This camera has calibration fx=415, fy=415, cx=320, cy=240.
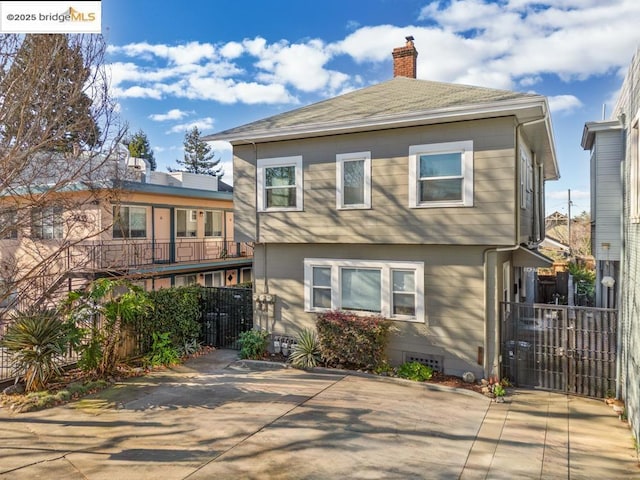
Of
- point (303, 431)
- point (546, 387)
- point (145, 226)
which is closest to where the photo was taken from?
point (303, 431)

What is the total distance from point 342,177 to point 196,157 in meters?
49.0

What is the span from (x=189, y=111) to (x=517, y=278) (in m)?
34.5

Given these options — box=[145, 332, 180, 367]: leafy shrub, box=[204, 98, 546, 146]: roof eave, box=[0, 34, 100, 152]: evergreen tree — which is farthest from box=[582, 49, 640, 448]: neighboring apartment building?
box=[145, 332, 180, 367]: leafy shrub

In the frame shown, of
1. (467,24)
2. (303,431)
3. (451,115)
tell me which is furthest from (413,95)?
(303,431)

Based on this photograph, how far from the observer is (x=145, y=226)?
696 inches

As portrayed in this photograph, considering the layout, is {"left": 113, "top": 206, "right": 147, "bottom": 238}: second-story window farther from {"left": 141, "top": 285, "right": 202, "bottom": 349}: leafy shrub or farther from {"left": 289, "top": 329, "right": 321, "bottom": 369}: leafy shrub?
{"left": 289, "top": 329, "right": 321, "bottom": 369}: leafy shrub

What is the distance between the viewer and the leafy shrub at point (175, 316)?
10.7 metres

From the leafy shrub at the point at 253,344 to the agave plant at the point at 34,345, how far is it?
13.5 ft

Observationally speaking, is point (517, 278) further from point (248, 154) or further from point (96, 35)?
point (96, 35)

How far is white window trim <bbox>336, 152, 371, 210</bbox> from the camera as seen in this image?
10047 millimetres

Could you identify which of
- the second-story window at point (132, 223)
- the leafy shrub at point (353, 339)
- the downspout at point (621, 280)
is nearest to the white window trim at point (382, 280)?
the leafy shrub at point (353, 339)

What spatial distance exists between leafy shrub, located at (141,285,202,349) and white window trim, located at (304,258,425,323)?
3360 mm

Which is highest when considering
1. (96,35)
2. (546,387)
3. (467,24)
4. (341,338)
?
(467,24)

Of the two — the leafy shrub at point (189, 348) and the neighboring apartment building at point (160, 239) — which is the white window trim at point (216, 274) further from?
the leafy shrub at point (189, 348)
